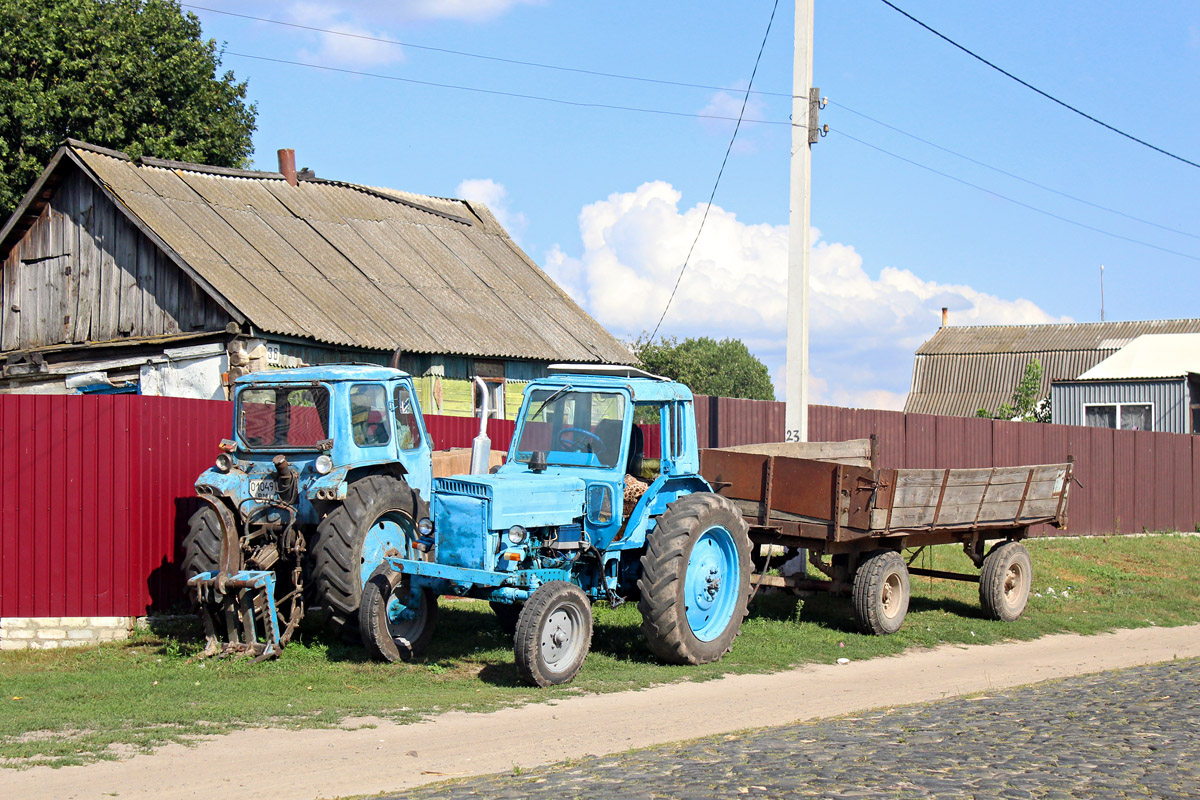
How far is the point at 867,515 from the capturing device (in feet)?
40.5

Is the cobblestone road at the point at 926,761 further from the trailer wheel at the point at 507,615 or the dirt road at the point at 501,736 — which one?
the trailer wheel at the point at 507,615

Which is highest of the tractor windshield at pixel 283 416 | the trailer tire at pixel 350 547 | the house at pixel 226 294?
the house at pixel 226 294

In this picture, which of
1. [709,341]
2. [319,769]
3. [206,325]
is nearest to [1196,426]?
[206,325]

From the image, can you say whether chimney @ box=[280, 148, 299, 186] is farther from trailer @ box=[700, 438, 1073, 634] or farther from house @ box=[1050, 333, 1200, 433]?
house @ box=[1050, 333, 1200, 433]

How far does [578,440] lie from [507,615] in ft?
6.74

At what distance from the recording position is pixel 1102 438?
25.9 m

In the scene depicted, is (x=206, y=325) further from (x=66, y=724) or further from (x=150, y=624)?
(x=66, y=724)

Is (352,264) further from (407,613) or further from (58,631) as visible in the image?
(407,613)

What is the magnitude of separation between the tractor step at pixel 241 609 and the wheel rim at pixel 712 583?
3659mm

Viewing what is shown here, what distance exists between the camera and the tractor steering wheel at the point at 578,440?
10672mm

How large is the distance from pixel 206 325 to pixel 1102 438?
19.0 metres

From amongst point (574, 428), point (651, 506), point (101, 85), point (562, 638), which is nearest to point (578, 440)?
point (574, 428)

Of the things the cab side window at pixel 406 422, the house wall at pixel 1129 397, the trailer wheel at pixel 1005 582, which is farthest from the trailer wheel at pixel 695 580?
the house wall at pixel 1129 397

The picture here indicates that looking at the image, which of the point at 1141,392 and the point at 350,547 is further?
the point at 1141,392
